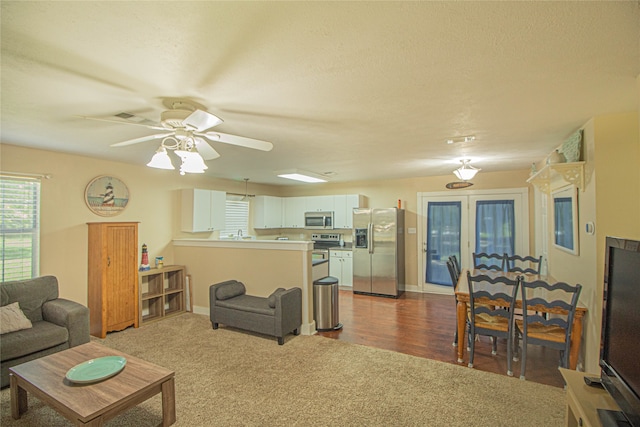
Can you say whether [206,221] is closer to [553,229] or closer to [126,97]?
[126,97]

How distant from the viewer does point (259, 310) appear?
3.81 m

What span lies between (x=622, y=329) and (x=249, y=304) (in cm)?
357

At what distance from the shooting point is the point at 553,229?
3.92 m

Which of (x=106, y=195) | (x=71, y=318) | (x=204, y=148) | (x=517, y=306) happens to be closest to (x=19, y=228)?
(x=106, y=195)

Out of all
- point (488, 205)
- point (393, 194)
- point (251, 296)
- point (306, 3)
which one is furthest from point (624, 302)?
point (393, 194)

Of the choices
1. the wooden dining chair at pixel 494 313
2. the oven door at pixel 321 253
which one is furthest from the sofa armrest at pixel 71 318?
the wooden dining chair at pixel 494 313

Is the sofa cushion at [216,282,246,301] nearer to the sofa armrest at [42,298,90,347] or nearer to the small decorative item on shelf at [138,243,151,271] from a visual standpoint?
the small decorative item on shelf at [138,243,151,271]

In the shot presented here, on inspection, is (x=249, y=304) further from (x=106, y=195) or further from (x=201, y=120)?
(x=201, y=120)

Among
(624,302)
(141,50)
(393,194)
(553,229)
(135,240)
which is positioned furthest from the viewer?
(393,194)

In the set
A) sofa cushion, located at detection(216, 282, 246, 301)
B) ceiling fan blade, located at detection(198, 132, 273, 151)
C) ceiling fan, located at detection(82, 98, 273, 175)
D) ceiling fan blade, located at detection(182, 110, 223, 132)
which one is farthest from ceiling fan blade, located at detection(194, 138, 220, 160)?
sofa cushion, located at detection(216, 282, 246, 301)

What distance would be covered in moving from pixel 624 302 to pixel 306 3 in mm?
1938

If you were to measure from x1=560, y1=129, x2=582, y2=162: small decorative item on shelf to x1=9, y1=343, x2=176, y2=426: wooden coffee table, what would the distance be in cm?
398

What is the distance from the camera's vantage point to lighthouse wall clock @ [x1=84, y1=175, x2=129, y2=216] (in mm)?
4135

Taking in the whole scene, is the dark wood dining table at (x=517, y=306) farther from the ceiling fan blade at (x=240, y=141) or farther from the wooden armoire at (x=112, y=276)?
the wooden armoire at (x=112, y=276)
